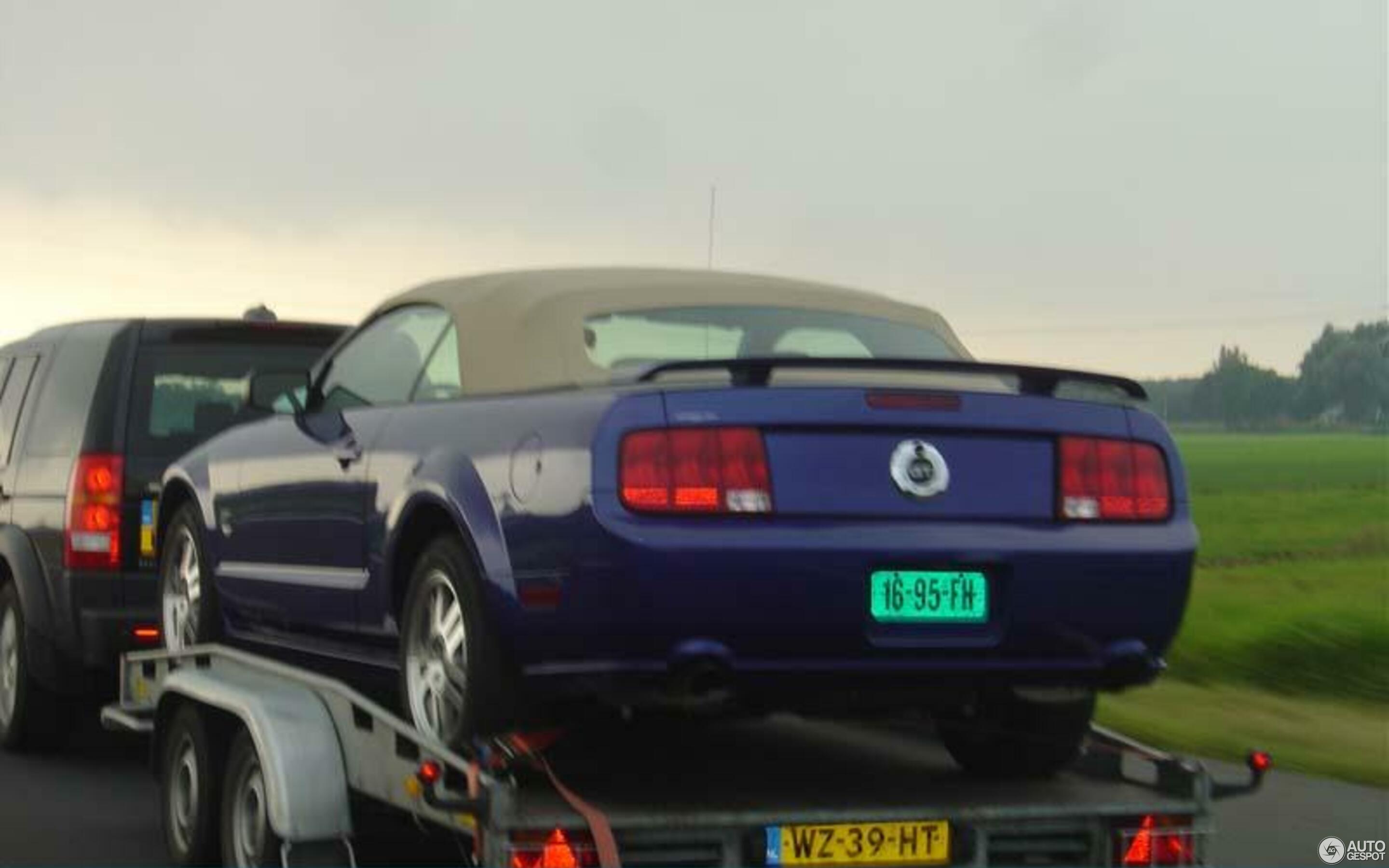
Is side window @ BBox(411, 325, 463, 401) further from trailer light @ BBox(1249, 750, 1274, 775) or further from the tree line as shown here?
the tree line

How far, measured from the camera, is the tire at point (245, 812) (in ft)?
21.9

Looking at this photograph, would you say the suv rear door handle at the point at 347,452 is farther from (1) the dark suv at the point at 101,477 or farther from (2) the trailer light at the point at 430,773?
(1) the dark suv at the point at 101,477

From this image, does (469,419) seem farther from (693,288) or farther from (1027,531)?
(1027,531)

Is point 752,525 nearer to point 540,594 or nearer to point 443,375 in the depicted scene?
point 540,594

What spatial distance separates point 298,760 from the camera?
6629mm

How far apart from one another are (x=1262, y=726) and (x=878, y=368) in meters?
7.22

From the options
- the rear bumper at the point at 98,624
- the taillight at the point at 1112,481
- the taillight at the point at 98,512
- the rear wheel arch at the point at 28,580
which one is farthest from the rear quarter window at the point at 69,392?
the taillight at the point at 1112,481

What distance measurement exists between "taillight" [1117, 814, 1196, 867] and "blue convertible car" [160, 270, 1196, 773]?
1.26 feet

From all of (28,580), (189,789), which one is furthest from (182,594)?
(28,580)

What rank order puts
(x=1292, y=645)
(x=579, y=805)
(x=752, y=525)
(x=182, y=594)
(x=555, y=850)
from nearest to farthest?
(x=555, y=850) → (x=579, y=805) → (x=752, y=525) → (x=182, y=594) → (x=1292, y=645)

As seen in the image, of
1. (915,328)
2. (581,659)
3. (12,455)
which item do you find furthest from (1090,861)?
(12,455)

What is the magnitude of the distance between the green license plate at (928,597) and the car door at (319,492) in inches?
74.7

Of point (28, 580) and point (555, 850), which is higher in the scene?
point (28, 580)

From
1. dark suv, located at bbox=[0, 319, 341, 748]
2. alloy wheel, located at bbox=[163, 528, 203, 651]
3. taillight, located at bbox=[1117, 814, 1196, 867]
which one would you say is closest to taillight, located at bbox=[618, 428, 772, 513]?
taillight, located at bbox=[1117, 814, 1196, 867]
